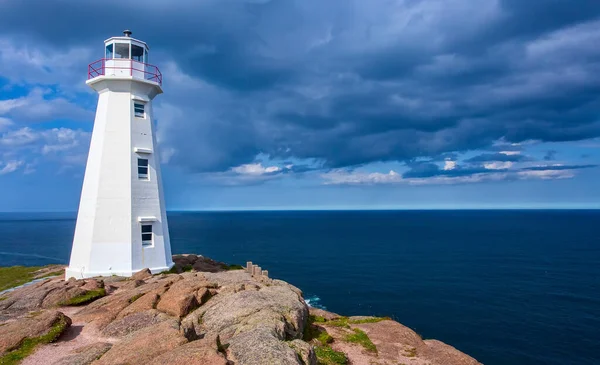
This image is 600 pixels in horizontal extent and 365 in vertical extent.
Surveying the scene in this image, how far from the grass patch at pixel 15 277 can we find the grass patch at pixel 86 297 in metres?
16.9

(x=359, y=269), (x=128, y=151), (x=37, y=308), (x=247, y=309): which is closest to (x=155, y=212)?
(x=128, y=151)

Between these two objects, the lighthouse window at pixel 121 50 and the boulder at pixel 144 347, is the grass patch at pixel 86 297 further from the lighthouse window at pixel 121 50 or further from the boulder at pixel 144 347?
the lighthouse window at pixel 121 50

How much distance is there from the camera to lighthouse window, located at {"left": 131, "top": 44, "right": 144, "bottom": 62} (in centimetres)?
3144

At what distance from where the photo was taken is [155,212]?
3111 cm

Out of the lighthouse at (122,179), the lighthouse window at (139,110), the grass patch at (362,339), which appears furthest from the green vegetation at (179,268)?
the grass patch at (362,339)

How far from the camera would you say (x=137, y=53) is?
1252 inches

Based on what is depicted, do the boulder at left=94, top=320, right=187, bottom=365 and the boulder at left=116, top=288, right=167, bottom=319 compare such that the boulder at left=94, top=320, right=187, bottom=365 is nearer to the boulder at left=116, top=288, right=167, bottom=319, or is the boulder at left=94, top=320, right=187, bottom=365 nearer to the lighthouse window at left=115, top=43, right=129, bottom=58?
the boulder at left=116, top=288, right=167, bottom=319

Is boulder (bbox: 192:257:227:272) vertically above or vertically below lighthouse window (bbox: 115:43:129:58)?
below

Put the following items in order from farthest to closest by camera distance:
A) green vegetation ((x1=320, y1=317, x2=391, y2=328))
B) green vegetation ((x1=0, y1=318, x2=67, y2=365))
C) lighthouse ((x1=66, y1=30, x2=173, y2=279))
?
lighthouse ((x1=66, y1=30, x2=173, y2=279)), green vegetation ((x1=320, y1=317, x2=391, y2=328)), green vegetation ((x1=0, y1=318, x2=67, y2=365))

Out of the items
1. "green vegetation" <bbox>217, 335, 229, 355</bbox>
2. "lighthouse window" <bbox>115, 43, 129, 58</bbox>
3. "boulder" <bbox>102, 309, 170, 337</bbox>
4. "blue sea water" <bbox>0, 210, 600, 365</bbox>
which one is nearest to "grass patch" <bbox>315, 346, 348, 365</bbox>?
"green vegetation" <bbox>217, 335, 229, 355</bbox>

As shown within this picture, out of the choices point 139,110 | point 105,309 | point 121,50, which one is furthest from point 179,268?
point 121,50

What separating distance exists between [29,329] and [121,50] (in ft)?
74.7

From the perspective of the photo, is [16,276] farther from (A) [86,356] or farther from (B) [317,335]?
(B) [317,335]

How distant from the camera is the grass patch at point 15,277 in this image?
35.7 m
